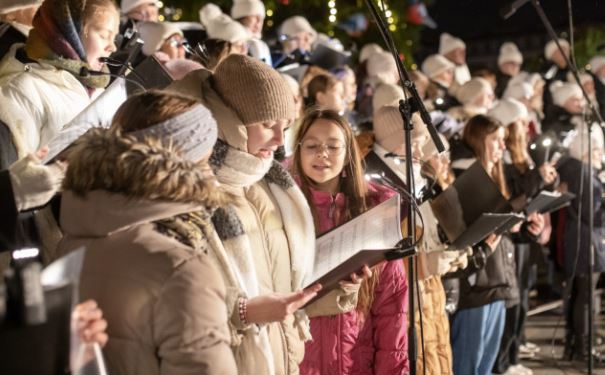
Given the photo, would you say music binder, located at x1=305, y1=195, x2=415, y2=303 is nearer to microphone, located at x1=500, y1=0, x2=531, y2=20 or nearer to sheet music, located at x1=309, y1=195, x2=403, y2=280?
sheet music, located at x1=309, y1=195, x2=403, y2=280

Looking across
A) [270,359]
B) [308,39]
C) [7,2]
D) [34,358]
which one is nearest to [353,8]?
[308,39]

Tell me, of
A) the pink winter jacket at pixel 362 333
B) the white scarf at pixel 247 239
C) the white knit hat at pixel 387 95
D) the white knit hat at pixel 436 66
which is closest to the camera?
the white scarf at pixel 247 239

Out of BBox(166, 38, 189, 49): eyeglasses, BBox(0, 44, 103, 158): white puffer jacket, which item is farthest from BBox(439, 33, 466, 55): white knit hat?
BBox(0, 44, 103, 158): white puffer jacket

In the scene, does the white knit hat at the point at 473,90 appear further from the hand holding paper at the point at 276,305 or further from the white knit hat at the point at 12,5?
the hand holding paper at the point at 276,305

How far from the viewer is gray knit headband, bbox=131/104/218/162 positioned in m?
2.84

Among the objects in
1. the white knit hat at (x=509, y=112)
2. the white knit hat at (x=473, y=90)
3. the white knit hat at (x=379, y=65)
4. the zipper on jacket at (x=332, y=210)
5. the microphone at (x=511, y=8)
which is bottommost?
the zipper on jacket at (x=332, y=210)

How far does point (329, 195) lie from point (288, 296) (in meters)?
1.64

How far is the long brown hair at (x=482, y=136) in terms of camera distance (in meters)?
7.19

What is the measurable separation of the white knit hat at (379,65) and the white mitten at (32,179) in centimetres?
704

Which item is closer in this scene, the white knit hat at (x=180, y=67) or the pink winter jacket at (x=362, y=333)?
the pink winter jacket at (x=362, y=333)

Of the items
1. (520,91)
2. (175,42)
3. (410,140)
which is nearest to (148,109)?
(410,140)

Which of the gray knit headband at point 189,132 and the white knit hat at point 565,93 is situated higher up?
the gray knit headband at point 189,132

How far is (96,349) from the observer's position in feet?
8.27

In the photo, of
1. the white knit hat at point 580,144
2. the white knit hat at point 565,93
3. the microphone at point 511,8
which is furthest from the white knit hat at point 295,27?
the microphone at point 511,8
